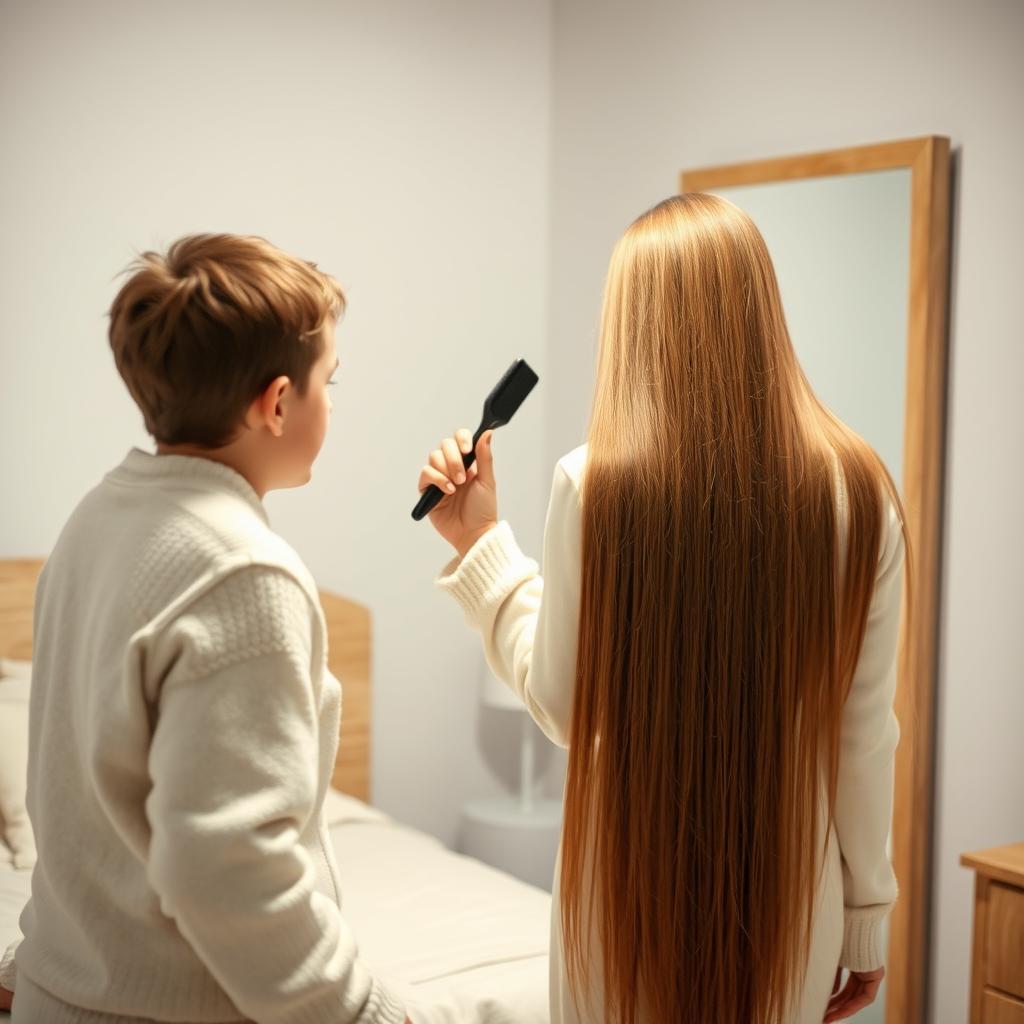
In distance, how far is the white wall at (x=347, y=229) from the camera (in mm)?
2822

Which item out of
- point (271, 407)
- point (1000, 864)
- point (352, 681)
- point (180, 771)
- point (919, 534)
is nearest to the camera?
point (180, 771)

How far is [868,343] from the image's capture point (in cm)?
254

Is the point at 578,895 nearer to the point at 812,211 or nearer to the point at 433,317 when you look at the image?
the point at 812,211

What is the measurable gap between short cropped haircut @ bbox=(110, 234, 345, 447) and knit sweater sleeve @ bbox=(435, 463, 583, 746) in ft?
1.22

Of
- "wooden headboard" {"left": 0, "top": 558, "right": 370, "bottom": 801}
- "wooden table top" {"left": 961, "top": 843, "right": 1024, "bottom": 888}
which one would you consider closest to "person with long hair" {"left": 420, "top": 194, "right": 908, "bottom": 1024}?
"wooden table top" {"left": 961, "top": 843, "right": 1024, "bottom": 888}

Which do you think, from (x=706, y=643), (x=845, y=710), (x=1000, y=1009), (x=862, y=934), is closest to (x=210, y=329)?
(x=706, y=643)

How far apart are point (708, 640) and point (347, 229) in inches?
86.7

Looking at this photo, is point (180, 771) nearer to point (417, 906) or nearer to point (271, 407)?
point (271, 407)

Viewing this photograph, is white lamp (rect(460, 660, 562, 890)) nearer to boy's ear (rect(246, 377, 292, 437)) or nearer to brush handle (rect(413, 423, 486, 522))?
brush handle (rect(413, 423, 486, 522))

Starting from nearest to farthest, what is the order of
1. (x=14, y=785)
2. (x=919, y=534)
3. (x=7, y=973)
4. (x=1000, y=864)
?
(x=7, y=973) → (x=1000, y=864) → (x=14, y=785) → (x=919, y=534)

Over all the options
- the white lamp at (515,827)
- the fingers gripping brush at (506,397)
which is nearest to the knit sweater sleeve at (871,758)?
the fingers gripping brush at (506,397)

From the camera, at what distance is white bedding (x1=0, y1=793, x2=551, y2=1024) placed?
6.17ft

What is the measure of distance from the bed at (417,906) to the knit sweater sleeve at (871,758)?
71 centimetres

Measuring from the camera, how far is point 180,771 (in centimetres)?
82
